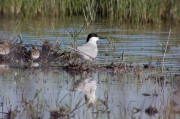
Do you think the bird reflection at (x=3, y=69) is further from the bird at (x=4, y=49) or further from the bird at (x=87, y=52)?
the bird at (x=87, y=52)

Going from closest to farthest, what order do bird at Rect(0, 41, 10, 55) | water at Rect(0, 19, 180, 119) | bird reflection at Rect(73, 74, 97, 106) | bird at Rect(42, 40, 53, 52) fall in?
water at Rect(0, 19, 180, 119)
bird reflection at Rect(73, 74, 97, 106)
bird at Rect(0, 41, 10, 55)
bird at Rect(42, 40, 53, 52)

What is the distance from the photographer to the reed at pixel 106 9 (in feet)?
51.5

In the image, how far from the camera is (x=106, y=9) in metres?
16.8

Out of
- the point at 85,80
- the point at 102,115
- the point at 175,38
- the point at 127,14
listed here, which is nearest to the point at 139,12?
the point at 127,14

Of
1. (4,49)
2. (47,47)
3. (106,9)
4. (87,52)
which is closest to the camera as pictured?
(87,52)

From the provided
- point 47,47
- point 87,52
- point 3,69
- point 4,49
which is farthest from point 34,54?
point 87,52

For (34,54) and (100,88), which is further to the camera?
(34,54)

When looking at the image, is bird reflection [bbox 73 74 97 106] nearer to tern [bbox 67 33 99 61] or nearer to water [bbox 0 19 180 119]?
water [bbox 0 19 180 119]

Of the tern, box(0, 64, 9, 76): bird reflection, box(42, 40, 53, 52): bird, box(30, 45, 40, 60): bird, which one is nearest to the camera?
box(0, 64, 9, 76): bird reflection

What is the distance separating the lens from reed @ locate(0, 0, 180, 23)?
1570 cm

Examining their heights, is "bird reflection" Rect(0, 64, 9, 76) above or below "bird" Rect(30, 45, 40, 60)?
below

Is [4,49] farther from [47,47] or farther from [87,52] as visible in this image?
[87,52]

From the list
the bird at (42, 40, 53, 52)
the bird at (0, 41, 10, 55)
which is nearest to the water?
the bird at (0, 41, 10, 55)

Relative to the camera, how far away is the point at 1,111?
6699mm
